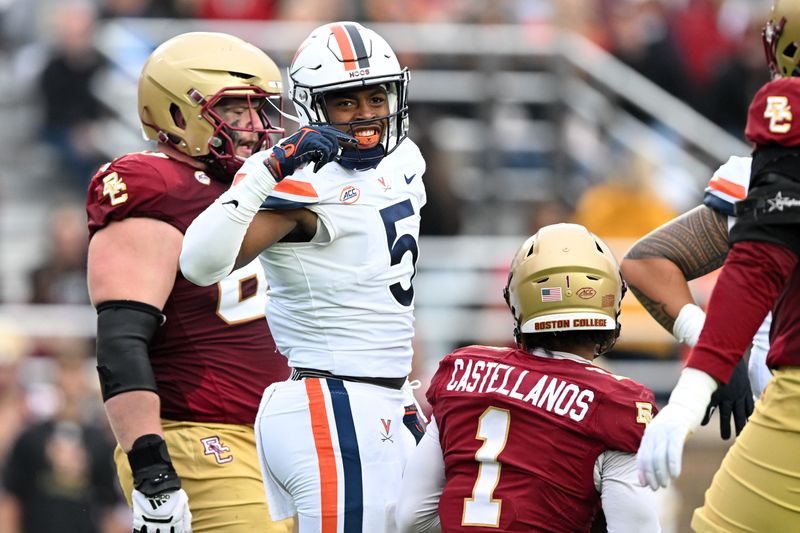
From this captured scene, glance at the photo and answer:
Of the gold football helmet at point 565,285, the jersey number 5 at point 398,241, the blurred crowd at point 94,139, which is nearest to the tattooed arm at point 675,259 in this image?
the gold football helmet at point 565,285

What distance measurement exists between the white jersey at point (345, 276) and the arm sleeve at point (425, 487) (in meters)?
0.43

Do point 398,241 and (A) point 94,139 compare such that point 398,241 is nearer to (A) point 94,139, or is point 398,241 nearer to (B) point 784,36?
(B) point 784,36

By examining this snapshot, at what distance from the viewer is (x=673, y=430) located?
321 cm

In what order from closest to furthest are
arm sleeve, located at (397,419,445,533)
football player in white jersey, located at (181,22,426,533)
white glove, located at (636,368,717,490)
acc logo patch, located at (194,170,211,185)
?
1. white glove, located at (636,368,717,490)
2. arm sleeve, located at (397,419,445,533)
3. football player in white jersey, located at (181,22,426,533)
4. acc logo patch, located at (194,170,211,185)

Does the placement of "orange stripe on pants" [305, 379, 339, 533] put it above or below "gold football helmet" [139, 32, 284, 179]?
below

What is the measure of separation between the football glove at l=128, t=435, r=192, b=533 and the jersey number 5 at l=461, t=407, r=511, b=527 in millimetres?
909

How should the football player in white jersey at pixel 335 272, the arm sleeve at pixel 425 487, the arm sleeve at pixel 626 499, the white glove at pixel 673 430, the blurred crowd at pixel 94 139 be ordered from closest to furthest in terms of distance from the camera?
the white glove at pixel 673 430
the arm sleeve at pixel 626 499
the arm sleeve at pixel 425 487
the football player in white jersey at pixel 335 272
the blurred crowd at pixel 94 139

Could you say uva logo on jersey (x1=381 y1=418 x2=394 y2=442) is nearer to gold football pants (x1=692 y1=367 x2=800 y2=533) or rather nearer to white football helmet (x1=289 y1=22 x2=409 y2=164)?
white football helmet (x1=289 y1=22 x2=409 y2=164)

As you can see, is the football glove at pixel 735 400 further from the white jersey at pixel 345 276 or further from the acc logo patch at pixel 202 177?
the acc logo patch at pixel 202 177

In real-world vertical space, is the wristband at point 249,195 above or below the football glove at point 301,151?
below

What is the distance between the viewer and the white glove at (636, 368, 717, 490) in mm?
3195

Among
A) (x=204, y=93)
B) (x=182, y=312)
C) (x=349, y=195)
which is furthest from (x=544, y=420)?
(x=204, y=93)

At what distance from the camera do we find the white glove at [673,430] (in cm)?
320

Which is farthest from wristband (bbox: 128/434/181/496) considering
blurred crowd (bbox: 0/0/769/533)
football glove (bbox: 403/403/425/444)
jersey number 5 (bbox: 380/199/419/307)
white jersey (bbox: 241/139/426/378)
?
blurred crowd (bbox: 0/0/769/533)
